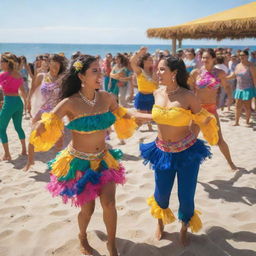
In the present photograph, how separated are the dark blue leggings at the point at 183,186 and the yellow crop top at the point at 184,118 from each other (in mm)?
358

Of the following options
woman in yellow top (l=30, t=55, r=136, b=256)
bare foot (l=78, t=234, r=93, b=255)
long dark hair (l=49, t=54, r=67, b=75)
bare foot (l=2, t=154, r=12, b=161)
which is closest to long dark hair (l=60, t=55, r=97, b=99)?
woman in yellow top (l=30, t=55, r=136, b=256)

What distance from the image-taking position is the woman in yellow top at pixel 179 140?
2.90 meters

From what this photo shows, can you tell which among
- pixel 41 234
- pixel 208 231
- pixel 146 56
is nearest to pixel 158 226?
pixel 208 231

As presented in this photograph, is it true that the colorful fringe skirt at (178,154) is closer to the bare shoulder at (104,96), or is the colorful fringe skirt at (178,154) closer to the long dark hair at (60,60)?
the bare shoulder at (104,96)

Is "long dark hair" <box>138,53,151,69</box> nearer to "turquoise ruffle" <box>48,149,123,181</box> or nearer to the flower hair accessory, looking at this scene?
the flower hair accessory

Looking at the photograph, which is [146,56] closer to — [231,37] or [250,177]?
[250,177]

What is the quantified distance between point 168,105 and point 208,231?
1.56m

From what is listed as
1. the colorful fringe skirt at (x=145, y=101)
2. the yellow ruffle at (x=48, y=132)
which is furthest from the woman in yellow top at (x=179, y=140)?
the colorful fringe skirt at (x=145, y=101)

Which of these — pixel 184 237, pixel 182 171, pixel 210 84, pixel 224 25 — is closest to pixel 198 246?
pixel 184 237

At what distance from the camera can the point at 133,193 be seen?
4.28 meters

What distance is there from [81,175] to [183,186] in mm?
1035

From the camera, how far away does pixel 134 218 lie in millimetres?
3625

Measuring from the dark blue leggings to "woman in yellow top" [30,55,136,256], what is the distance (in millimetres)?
466

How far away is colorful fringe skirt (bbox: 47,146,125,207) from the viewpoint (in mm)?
2635
